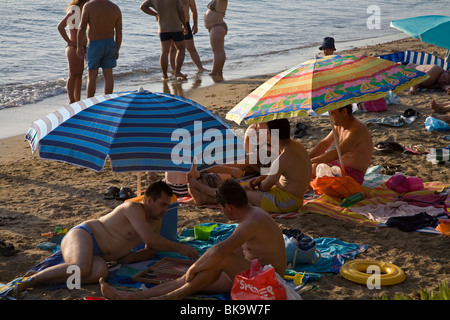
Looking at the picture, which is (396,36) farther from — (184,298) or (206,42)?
(184,298)

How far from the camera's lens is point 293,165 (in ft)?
18.0

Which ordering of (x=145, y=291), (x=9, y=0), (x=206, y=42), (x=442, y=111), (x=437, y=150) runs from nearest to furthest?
(x=145, y=291)
(x=437, y=150)
(x=442, y=111)
(x=206, y=42)
(x=9, y=0)

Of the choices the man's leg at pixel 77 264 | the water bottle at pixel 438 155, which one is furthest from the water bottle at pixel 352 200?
the man's leg at pixel 77 264

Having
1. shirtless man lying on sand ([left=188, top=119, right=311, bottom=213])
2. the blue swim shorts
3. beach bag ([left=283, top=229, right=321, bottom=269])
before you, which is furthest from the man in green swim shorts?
beach bag ([left=283, top=229, right=321, bottom=269])

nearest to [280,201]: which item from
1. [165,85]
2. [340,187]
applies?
[340,187]

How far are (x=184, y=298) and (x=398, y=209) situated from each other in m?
2.65

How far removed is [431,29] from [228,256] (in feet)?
14.0

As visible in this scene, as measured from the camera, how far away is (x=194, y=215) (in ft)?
19.0

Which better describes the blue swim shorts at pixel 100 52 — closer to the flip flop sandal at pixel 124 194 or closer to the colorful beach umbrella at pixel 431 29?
the flip flop sandal at pixel 124 194

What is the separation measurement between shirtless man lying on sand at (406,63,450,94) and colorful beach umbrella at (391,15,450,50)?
7.93 feet

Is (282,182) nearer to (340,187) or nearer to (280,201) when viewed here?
(280,201)

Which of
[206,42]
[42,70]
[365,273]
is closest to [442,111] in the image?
[365,273]

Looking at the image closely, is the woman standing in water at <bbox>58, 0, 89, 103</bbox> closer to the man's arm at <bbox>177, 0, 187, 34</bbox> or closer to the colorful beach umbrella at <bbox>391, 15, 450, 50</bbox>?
the man's arm at <bbox>177, 0, 187, 34</bbox>

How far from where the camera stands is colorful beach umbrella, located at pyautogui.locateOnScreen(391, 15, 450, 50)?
21.7 ft
